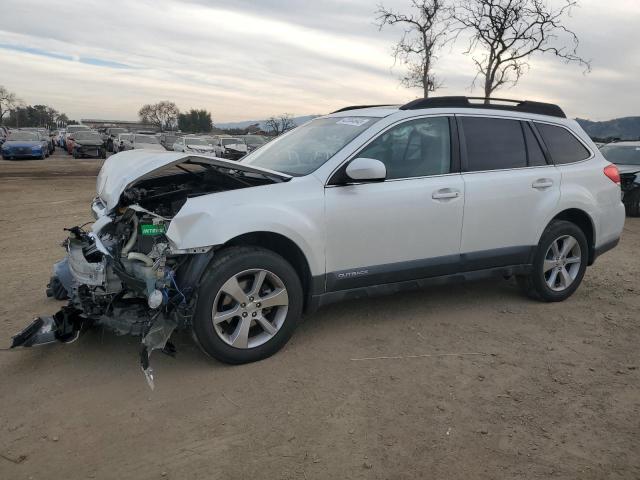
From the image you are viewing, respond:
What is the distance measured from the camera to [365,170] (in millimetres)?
3818

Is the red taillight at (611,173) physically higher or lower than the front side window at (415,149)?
lower

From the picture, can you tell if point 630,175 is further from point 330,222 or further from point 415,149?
point 330,222

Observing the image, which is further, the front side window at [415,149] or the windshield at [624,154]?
the windshield at [624,154]

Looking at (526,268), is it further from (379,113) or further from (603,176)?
(379,113)

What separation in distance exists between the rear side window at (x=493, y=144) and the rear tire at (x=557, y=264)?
75 cm

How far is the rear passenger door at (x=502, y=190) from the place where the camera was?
14.9ft

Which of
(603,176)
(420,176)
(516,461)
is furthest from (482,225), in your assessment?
(516,461)

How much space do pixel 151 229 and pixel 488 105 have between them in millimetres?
3153

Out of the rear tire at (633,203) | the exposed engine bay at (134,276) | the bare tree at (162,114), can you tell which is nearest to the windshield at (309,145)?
the exposed engine bay at (134,276)

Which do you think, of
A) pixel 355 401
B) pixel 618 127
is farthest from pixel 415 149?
pixel 618 127

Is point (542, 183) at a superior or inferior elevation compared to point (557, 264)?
superior

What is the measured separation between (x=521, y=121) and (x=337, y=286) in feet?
8.08

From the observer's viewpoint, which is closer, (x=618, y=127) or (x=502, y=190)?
(x=502, y=190)

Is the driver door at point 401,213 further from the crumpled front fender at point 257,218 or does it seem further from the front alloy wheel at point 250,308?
the front alloy wheel at point 250,308
